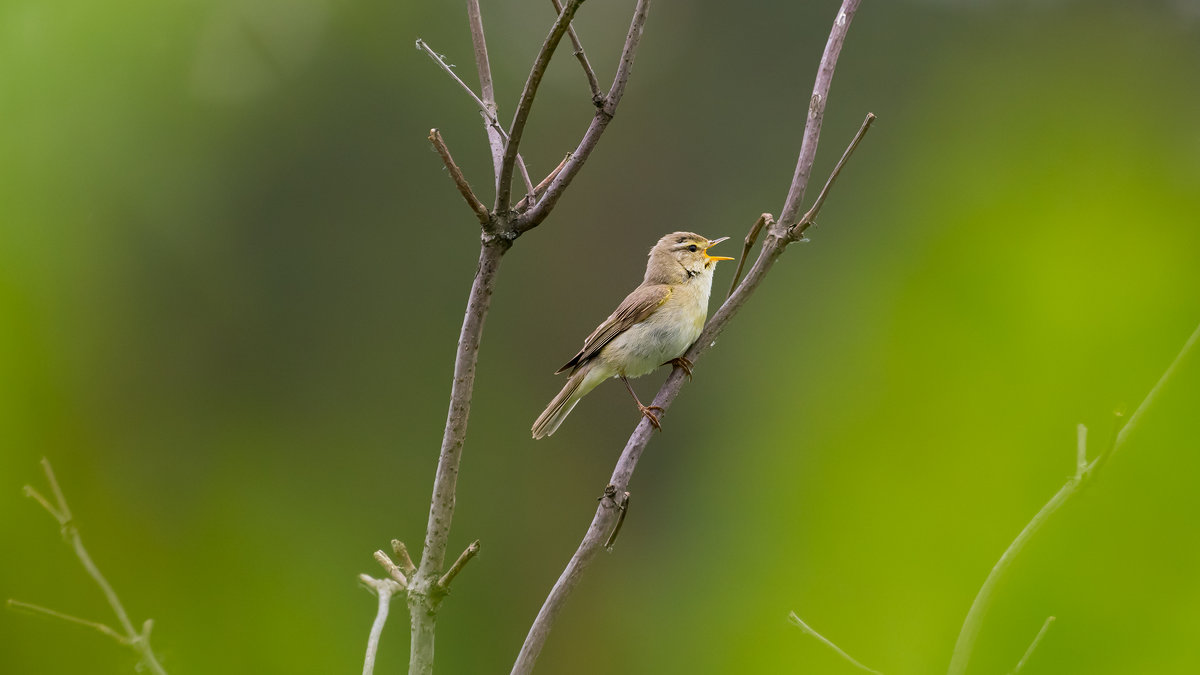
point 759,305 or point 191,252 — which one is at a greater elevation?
point 191,252

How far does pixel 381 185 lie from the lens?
1084 centimetres

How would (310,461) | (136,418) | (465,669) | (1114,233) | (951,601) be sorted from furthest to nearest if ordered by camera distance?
(136,418)
(310,461)
(465,669)
(1114,233)
(951,601)

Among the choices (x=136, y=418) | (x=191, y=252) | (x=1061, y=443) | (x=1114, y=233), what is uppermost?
(x=191, y=252)

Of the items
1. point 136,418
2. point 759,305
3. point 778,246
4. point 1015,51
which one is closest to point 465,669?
point 778,246

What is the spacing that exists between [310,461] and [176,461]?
0.82 metres

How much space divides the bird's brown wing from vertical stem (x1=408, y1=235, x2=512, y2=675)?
2115mm

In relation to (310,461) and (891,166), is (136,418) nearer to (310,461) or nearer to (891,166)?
(310,461)

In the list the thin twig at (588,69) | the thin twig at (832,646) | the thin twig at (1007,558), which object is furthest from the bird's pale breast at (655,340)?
the thin twig at (1007,558)

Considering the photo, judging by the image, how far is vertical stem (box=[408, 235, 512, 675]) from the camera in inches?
62.1

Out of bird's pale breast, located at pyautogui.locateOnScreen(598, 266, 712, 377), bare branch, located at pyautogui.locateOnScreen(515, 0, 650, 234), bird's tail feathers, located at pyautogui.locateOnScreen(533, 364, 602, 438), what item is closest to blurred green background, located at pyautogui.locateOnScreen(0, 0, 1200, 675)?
bird's pale breast, located at pyautogui.locateOnScreen(598, 266, 712, 377)

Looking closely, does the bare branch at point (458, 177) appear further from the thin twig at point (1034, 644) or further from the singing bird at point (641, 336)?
the singing bird at point (641, 336)

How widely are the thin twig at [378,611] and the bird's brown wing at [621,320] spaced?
6.76ft

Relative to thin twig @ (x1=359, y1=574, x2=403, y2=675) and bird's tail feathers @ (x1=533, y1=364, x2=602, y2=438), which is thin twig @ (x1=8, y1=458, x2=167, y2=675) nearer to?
thin twig @ (x1=359, y1=574, x2=403, y2=675)

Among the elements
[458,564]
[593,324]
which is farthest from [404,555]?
[593,324]
